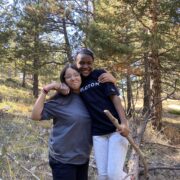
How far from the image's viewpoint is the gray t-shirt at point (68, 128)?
3.38 meters

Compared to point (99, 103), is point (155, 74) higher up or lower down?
higher up

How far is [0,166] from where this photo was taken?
5.54m

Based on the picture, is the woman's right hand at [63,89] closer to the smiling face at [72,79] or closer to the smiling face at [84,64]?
the smiling face at [72,79]

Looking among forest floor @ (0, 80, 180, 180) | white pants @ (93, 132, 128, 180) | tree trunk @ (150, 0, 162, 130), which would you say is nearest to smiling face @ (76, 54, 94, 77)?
white pants @ (93, 132, 128, 180)

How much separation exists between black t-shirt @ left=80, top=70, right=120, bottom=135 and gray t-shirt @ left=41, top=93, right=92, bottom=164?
0.22 feet

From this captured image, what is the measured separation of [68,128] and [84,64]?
2.23 ft

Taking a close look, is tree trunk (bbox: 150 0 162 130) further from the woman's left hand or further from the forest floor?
the woman's left hand

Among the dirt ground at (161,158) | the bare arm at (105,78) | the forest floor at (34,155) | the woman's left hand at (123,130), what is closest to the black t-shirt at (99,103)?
the bare arm at (105,78)

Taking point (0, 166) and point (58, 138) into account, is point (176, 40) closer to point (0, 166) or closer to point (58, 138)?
point (0, 166)

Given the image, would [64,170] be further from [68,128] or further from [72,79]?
[72,79]

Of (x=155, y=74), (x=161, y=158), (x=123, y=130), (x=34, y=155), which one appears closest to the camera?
(x=123, y=130)

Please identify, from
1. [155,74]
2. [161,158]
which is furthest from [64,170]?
[155,74]

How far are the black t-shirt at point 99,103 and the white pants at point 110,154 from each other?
0.25 feet

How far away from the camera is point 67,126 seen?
3391 mm
